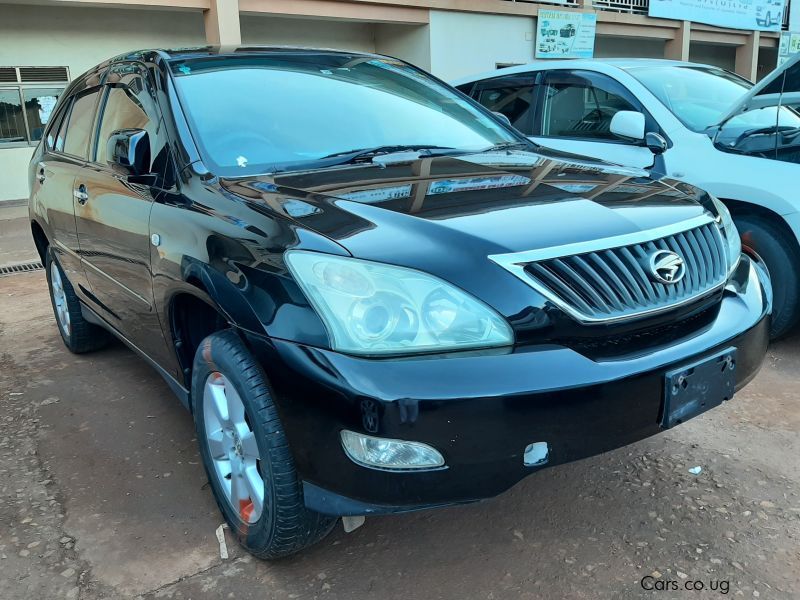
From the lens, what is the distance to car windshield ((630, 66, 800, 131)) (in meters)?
4.27

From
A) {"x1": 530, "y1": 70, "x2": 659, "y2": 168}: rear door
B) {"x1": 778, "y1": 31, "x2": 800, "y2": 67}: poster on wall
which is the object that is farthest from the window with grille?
{"x1": 778, "y1": 31, "x2": 800, "y2": 67}: poster on wall

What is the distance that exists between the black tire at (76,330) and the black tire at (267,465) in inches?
88.6

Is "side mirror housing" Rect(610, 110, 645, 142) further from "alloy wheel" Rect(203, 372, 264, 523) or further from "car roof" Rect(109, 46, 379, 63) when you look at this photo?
"alloy wheel" Rect(203, 372, 264, 523)

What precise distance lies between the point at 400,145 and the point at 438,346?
1306 millimetres

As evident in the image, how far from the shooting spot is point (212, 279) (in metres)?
2.09

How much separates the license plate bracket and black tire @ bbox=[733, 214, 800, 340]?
73.7 inches

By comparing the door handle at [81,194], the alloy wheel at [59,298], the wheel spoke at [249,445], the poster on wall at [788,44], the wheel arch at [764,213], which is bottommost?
the alloy wheel at [59,298]

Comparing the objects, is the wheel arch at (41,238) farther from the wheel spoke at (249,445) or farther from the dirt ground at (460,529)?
the wheel spoke at (249,445)

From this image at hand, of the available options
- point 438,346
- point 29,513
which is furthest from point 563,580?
point 29,513

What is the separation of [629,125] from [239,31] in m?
8.37

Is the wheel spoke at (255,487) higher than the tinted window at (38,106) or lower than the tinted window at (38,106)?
lower

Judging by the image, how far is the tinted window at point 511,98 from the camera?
521 centimetres

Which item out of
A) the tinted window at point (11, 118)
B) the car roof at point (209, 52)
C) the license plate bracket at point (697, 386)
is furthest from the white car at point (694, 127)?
the tinted window at point (11, 118)

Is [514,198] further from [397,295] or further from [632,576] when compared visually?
[632,576]
